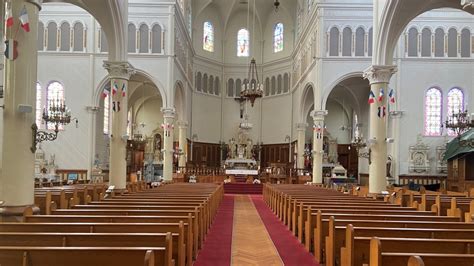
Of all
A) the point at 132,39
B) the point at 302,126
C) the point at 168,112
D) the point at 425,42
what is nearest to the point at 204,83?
the point at 302,126

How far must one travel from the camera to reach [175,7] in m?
30.0

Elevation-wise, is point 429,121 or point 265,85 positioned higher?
point 265,85

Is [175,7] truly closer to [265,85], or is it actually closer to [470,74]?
[265,85]

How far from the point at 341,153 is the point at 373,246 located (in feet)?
118

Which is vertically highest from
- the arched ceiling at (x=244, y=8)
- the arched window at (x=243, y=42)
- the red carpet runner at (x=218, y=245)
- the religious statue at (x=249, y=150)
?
the arched ceiling at (x=244, y=8)

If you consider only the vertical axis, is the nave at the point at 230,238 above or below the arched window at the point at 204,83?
below

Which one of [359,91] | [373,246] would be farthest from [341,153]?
[373,246]

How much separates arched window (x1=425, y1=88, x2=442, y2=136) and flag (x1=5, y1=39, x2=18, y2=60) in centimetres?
2562

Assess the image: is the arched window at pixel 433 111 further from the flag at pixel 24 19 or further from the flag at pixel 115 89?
the flag at pixel 24 19

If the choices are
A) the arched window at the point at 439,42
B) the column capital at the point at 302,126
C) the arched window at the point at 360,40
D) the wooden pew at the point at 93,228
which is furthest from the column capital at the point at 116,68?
the column capital at the point at 302,126

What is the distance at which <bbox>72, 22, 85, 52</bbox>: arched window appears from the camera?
96.8 feet

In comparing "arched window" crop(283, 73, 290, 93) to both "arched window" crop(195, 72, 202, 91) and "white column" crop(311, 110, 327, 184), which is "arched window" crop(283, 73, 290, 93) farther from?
"white column" crop(311, 110, 327, 184)

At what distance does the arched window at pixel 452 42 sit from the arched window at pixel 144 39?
1886 cm

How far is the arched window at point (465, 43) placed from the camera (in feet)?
93.2
